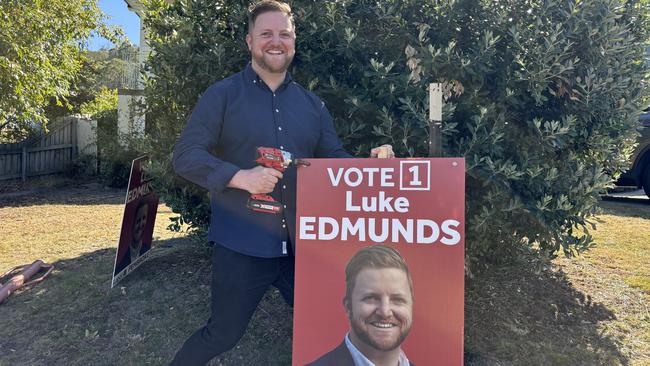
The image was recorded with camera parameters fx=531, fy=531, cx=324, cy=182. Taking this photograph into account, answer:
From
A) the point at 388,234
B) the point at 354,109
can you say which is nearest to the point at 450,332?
the point at 388,234

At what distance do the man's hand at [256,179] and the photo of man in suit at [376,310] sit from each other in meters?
0.48

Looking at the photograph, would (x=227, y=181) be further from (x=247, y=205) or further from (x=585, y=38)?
(x=585, y=38)

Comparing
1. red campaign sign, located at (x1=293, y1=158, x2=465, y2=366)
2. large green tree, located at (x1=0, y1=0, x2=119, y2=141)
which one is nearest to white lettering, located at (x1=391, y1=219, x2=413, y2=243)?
red campaign sign, located at (x1=293, y1=158, x2=465, y2=366)

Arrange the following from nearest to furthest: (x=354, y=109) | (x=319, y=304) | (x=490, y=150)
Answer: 1. (x=319, y=304)
2. (x=490, y=150)
3. (x=354, y=109)

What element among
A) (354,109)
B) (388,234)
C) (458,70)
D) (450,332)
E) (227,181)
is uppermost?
(458,70)

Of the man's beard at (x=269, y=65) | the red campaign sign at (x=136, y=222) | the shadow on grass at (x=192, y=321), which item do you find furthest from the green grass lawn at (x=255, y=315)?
the man's beard at (x=269, y=65)

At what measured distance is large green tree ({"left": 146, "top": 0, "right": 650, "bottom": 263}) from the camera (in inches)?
125

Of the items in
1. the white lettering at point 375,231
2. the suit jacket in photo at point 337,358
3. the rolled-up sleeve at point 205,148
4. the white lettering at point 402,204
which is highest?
the rolled-up sleeve at point 205,148

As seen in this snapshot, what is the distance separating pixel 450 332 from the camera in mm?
2162

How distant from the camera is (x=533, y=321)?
12.6 ft

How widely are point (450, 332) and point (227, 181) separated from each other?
1.11 m

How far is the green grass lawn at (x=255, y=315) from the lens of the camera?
3459mm

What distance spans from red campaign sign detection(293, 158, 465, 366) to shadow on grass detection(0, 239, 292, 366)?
48.7 inches

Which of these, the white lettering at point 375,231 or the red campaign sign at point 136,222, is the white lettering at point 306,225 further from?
the red campaign sign at point 136,222
